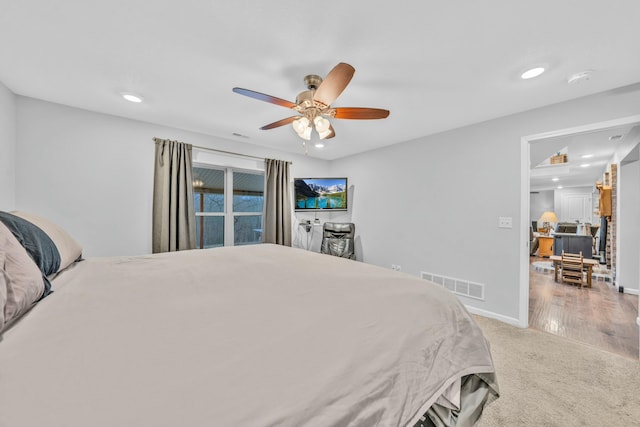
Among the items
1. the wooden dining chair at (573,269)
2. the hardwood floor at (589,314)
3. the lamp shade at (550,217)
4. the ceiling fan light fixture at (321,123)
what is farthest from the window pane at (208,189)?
the lamp shade at (550,217)

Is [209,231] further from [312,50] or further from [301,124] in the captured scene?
[312,50]

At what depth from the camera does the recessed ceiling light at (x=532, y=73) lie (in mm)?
1848

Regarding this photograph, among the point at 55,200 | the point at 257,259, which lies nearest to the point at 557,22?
the point at 257,259

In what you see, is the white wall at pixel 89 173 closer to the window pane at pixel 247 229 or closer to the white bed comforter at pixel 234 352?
the window pane at pixel 247 229

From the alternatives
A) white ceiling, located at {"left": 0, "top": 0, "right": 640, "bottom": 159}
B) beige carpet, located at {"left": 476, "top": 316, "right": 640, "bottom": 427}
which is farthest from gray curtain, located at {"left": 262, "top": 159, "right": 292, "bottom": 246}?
beige carpet, located at {"left": 476, "top": 316, "right": 640, "bottom": 427}

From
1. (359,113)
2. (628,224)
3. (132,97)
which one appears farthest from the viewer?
(628,224)

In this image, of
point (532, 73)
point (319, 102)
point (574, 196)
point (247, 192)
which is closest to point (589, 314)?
point (532, 73)

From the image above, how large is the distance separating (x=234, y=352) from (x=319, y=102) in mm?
1704

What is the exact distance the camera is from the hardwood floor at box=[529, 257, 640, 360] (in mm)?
2361

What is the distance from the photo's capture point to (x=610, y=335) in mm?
2447

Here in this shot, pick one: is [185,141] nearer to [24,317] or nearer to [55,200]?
[55,200]

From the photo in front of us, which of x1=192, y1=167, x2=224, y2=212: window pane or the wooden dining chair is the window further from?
the wooden dining chair

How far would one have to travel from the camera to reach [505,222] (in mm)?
2777

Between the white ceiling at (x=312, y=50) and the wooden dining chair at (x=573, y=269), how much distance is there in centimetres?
319
